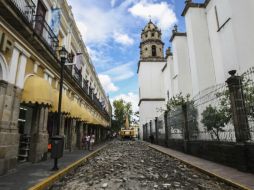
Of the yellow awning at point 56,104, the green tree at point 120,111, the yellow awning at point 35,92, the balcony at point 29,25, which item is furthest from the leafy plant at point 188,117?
the green tree at point 120,111

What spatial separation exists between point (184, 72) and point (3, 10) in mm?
24706

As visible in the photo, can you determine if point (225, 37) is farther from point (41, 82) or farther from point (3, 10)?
point (3, 10)

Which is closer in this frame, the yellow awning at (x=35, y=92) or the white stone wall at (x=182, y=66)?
the yellow awning at (x=35, y=92)

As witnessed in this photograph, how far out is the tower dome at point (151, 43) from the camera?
158 ft

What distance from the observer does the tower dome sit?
48188 mm

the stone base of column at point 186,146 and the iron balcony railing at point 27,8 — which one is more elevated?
the iron balcony railing at point 27,8

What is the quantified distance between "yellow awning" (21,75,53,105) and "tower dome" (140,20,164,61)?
1614 inches

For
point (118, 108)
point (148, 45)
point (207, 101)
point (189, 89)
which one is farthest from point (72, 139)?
point (118, 108)

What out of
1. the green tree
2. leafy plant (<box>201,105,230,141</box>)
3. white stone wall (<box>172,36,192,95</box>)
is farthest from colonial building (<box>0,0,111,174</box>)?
the green tree

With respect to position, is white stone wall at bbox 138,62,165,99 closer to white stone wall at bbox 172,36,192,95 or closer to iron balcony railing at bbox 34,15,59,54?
white stone wall at bbox 172,36,192,95

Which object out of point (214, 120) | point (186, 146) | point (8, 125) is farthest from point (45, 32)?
point (186, 146)

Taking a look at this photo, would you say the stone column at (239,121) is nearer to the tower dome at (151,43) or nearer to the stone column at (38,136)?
the stone column at (38,136)

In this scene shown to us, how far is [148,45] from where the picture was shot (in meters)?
48.4

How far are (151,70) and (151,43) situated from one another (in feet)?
19.0
